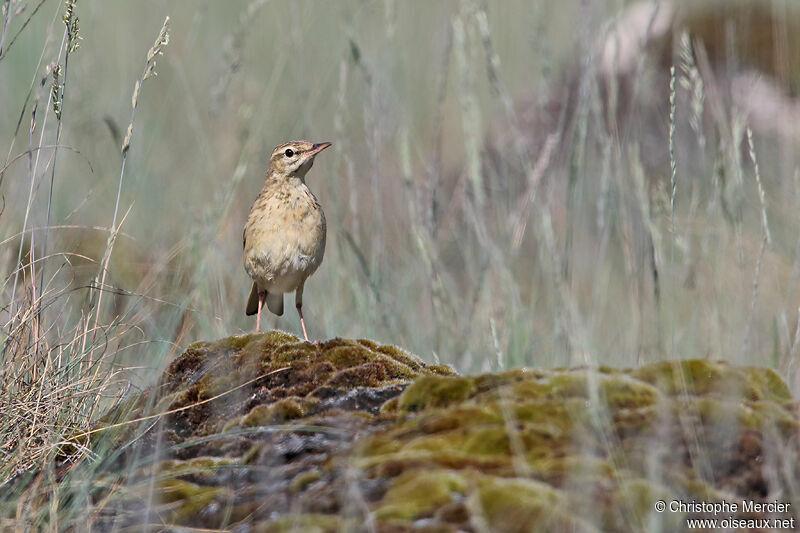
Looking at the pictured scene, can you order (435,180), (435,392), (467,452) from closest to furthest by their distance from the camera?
(467,452) → (435,392) → (435,180)

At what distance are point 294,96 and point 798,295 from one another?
4.52 meters

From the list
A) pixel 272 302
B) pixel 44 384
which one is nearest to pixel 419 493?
pixel 44 384

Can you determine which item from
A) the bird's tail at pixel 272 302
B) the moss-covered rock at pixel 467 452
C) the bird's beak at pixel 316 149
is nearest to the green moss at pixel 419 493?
the moss-covered rock at pixel 467 452

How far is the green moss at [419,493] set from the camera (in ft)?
6.84

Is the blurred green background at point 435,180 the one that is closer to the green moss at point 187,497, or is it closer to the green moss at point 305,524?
the green moss at point 187,497

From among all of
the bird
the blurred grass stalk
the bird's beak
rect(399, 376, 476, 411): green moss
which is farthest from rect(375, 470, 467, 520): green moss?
the bird's beak

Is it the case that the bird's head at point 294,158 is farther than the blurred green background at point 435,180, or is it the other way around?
the bird's head at point 294,158

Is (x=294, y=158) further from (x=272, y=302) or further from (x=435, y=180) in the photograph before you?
(x=272, y=302)

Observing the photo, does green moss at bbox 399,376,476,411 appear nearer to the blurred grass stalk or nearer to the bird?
the blurred grass stalk

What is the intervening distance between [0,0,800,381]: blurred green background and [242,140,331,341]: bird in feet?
0.64

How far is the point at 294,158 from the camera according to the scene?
490cm

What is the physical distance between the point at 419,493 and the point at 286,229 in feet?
9.17

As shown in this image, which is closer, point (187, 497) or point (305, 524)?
point (305, 524)

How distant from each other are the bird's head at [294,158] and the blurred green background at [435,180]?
204mm
